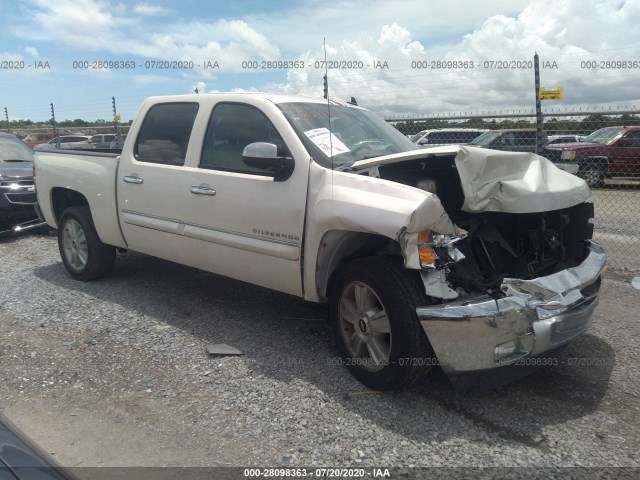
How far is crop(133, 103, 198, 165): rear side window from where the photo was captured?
477cm

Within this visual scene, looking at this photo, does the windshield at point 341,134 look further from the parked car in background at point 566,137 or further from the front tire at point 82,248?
the parked car in background at point 566,137

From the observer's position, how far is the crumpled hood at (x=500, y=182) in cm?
333

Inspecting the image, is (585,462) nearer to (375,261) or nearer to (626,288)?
(375,261)

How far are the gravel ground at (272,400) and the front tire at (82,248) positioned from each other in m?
0.82

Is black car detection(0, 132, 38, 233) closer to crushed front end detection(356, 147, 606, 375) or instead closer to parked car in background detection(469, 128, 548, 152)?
crushed front end detection(356, 147, 606, 375)

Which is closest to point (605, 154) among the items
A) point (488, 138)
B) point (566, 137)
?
point (566, 137)

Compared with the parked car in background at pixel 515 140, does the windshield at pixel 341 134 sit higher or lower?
higher

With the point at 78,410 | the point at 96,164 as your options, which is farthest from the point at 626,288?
the point at 96,164

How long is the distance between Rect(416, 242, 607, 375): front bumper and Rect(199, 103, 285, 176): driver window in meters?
1.73

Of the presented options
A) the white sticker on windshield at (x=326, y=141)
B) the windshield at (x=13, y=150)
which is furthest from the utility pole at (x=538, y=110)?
the windshield at (x=13, y=150)

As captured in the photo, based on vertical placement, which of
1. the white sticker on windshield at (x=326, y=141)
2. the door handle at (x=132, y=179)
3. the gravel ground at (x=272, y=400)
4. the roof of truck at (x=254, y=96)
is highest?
the roof of truck at (x=254, y=96)

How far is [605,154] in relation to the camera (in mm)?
12469

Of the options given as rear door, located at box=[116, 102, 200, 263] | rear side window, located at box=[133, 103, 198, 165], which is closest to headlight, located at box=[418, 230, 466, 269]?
rear door, located at box=[116, 102, 200, 263]

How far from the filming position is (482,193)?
10.9ft
